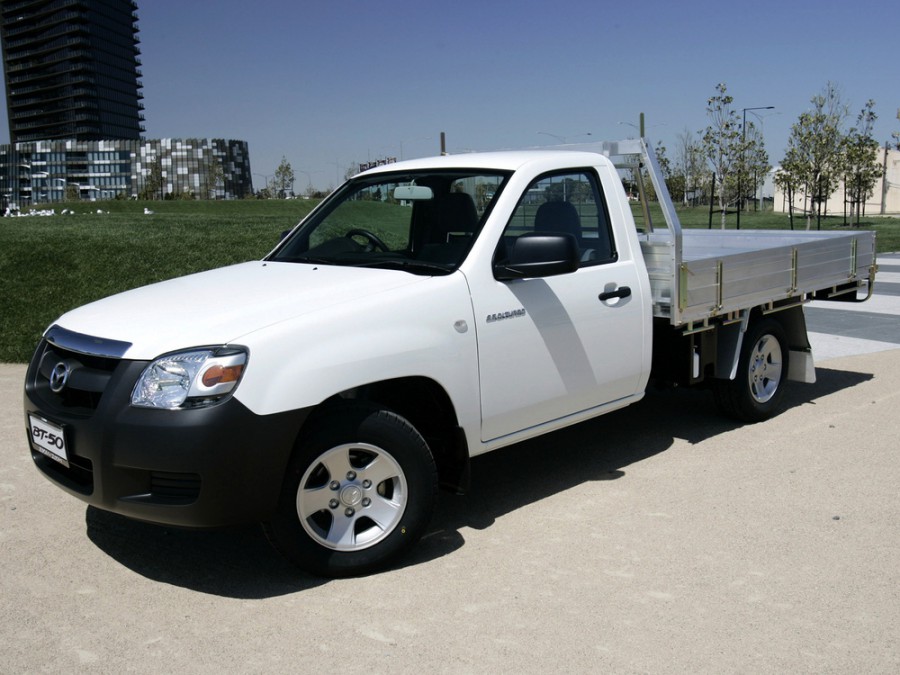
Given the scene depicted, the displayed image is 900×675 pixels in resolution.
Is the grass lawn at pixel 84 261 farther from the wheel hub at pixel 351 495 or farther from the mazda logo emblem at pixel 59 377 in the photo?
the wheel hub at pixel 351 495

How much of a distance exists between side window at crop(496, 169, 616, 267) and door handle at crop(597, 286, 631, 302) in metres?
0.19

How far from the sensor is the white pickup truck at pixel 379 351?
365cm

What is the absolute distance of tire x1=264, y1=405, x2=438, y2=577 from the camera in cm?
386

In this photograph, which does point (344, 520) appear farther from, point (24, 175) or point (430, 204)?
point (24, 175)

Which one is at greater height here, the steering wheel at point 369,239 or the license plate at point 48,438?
the steering wheel at point 369,239

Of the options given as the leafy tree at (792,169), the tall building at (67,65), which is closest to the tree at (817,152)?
the leafy tree at (792,169)

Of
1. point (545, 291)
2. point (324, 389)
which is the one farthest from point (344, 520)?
point (545, 291)

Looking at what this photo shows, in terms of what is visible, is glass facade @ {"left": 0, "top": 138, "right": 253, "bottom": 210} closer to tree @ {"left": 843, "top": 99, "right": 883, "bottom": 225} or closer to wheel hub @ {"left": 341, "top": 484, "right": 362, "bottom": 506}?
tree @ {"left": 843, "top": 99, "right": 883, "bottom": 225}

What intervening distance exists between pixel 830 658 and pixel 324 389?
2211 mm

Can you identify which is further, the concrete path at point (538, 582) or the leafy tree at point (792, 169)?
the leafy tree at point (792, 169)

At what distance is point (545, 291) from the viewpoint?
4.75m

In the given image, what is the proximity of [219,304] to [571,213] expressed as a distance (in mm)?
2138

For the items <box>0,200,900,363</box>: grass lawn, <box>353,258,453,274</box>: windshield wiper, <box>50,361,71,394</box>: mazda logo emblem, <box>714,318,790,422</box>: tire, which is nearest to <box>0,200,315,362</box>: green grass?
<box>0,200,900,363</box>: grass lawn

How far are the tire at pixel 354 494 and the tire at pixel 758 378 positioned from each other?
3069mm
